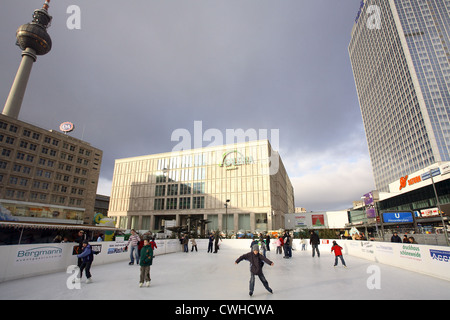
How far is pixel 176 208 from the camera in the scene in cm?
6138

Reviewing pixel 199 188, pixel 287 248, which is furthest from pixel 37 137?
pixel 287 248

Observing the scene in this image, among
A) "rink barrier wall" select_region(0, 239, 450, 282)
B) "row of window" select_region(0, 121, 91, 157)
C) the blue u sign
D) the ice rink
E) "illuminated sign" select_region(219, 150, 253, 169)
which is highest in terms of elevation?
"row of window" select_region(0, 121, 91, 157)

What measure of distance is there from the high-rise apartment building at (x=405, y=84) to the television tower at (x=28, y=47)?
4724 inches

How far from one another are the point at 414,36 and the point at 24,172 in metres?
130

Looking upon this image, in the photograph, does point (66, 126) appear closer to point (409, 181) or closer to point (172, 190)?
point (172, 190)

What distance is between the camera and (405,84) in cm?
8144

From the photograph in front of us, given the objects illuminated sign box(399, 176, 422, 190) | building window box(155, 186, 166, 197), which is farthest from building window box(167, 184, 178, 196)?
illuminated sign box(399, 176, 422, 190)

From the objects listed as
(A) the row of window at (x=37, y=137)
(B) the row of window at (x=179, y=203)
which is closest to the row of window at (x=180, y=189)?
(B) the row of window at (x=179, y=203)

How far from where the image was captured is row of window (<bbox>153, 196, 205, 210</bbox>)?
5916 centimetres

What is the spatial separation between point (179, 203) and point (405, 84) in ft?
303

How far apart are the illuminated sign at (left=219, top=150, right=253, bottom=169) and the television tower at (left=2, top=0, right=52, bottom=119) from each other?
5316 centimetres

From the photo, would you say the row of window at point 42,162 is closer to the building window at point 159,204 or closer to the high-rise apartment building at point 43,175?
→ the high-rise apartment building at point 43,175

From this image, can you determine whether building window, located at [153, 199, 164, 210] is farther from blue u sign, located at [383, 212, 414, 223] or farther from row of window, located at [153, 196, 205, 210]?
blue u sign, located at [383, 212, 414, 223]
